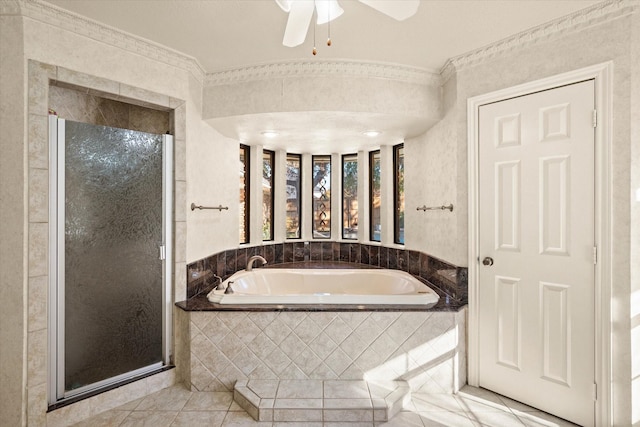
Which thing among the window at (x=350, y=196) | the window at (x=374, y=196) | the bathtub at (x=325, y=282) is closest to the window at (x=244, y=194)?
the bathtub at (x=325, y=282)

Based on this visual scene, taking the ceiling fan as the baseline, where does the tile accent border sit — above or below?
below

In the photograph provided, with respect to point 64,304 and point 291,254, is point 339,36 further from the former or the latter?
point 291,254

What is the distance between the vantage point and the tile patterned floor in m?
2.00

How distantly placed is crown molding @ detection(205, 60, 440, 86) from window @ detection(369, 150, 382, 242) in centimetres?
137

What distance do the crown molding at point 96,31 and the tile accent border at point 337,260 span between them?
55.6 inches

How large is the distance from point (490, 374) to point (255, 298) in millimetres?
1628

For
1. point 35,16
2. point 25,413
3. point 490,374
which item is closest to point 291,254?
point 490,374

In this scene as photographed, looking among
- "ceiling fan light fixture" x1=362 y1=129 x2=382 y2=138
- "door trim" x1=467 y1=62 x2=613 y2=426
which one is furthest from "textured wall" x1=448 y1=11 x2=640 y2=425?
"ceiling fan light fixture" x1=362 y1=129 x2=382 y2=138

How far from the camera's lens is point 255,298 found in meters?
2.40

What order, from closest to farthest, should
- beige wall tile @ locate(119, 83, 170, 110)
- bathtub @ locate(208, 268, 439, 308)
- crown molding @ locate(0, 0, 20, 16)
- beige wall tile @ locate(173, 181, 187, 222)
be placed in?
crown molding @ locate(0, 0, 20, 16) < beige wall tile @ locate(119, 83, 170, 110) < beige wall tile @ locate(173, 181, 187, 222) < bathtub @ locate(208, 268, 439, 308)

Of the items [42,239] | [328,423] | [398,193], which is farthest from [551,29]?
[42,239]

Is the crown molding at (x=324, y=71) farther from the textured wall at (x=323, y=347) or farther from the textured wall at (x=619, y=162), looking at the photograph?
the textured wall at (x=323, y=347)

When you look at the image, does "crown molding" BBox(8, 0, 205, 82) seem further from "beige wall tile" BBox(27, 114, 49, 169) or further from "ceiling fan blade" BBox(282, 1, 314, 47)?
"ceiling fan blade" BBox(282, 1, 314, 47)

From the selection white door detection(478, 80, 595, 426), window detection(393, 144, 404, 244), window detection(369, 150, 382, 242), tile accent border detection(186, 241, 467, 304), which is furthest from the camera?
window detection(369, 150, 382, 242)
